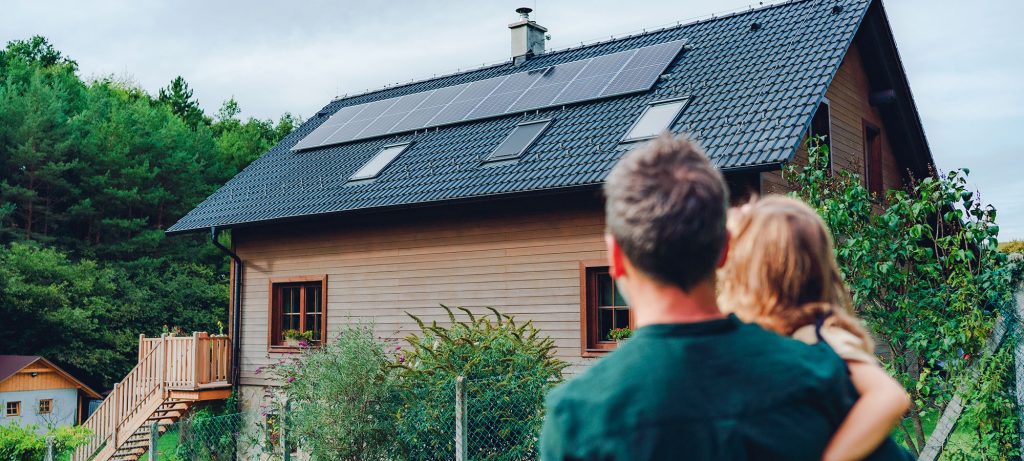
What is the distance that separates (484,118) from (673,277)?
13.9m

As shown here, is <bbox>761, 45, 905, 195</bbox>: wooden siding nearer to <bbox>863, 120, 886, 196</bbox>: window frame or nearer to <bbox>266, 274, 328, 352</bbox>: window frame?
<bbox>863, 120, 886, 196</bbox>: window frame

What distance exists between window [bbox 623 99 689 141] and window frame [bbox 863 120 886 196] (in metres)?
3.60

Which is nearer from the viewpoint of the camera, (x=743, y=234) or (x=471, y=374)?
(x=743, y=234)

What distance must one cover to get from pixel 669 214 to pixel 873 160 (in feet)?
47.9

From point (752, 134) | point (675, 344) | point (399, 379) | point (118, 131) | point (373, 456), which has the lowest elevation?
point (373, 456)

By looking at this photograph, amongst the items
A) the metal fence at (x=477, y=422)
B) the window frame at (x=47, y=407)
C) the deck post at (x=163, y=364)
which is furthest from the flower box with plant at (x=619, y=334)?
the window frame at (x=47, y=407)

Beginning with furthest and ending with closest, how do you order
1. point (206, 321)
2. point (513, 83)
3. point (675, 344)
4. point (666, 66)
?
point (206, 321) < point (513, 83) < point (666, 66) < point (675, 344)

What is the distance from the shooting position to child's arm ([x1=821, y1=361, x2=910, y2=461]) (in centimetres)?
177

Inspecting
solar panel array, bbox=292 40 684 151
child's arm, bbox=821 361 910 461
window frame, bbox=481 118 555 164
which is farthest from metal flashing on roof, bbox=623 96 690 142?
child's arm, bbox=821 361 910 461

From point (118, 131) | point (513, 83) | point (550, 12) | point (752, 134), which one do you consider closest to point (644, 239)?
point (752, 134)

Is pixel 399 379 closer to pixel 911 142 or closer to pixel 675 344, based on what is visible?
pixel 675 344

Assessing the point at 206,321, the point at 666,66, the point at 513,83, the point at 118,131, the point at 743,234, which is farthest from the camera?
the point at 118,131

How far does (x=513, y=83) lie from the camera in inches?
653

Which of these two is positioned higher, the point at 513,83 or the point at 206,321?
the point at 513,83
